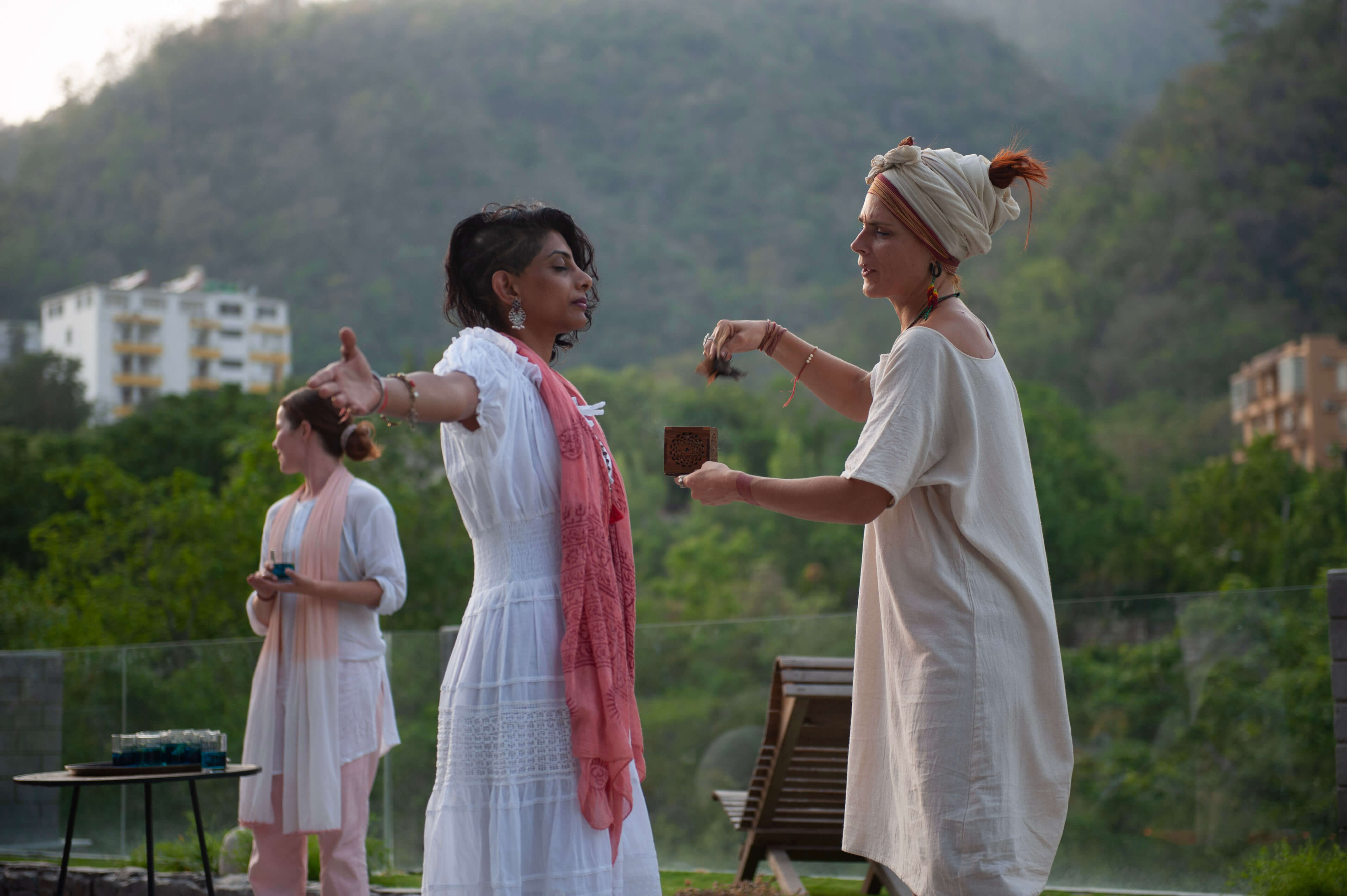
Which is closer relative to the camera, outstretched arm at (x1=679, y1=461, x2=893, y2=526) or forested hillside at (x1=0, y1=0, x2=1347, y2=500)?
outstretched arm at (x1=679, y1=461, x2=893, y2=526)

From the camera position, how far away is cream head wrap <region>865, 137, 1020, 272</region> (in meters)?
2.49

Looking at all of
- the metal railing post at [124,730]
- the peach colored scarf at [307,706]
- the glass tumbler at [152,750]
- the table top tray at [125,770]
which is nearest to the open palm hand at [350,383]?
the table top tray at [125,770]

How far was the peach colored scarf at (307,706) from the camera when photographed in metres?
3.85

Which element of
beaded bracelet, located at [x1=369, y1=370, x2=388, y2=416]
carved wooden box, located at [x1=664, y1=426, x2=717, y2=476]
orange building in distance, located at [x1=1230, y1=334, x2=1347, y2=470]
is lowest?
carved wooden box, located at [x1=664, y1=426, x2=717, y2=476]

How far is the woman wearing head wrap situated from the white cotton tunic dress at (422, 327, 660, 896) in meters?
0.35

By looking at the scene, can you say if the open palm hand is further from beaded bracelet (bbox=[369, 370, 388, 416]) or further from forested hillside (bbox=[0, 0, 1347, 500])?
forested hillside (bbox=[0, 0, 1347, 500])

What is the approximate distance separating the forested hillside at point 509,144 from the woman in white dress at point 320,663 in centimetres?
6790

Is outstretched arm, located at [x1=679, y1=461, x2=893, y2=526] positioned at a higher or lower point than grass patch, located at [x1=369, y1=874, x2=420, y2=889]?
higher

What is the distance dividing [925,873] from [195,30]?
104950 millimetres

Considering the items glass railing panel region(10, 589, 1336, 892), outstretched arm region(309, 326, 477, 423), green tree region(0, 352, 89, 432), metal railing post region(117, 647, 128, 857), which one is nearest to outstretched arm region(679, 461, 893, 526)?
outstretched arm region(309, 326, 477, 423)

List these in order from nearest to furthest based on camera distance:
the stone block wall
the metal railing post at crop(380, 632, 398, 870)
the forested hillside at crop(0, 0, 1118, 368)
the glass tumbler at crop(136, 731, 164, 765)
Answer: the glass tumbler at crop(136, 731, 164, 765) → the metal railing post at crop(380, 632, 398, 870) → the stone block wall → the forested hillside at crop(0, 0, 1118, 368)

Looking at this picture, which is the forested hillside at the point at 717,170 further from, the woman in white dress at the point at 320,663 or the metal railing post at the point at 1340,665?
the woman in white dress at the point at 320,663

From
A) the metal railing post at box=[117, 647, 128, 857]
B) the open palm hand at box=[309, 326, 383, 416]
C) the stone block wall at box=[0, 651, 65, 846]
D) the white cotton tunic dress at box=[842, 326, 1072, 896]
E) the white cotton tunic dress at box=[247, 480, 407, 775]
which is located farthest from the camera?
the metal railing post at box=[117, 647, 128, 857]

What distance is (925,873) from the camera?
89.4 inches
